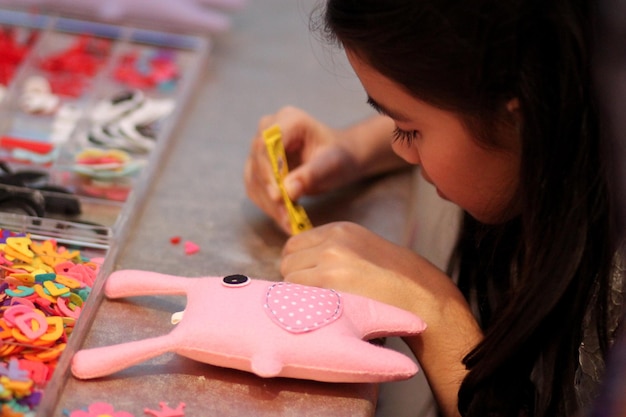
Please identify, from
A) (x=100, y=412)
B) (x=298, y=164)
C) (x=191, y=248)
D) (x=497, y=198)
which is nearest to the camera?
(x=100, y=412)

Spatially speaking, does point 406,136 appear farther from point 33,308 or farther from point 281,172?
point 33,308

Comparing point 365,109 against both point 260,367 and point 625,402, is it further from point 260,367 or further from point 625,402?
point 625,402

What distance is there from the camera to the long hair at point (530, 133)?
72 cm

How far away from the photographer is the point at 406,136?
864 millimetres

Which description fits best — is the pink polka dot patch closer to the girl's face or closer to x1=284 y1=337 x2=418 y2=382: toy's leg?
x1=284 y1=337 x2=418 y2=382: toy's leg

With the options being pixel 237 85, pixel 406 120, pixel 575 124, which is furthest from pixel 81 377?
pixel 237 85

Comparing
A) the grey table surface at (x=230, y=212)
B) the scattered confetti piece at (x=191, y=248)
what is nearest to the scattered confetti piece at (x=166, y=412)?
the grey table surface at (x=230, y=212)

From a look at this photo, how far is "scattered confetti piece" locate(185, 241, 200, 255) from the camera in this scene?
3.26 feet

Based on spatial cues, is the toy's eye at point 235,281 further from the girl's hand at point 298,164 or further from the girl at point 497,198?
the girl's hand at point 298,164

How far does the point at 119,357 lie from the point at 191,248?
246 mm

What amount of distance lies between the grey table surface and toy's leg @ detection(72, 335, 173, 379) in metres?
0.01

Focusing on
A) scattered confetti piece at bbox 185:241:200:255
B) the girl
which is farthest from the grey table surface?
the girl

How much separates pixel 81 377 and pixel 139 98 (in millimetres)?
539

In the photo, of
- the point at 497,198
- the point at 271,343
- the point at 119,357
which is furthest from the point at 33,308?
the point at 497,198
